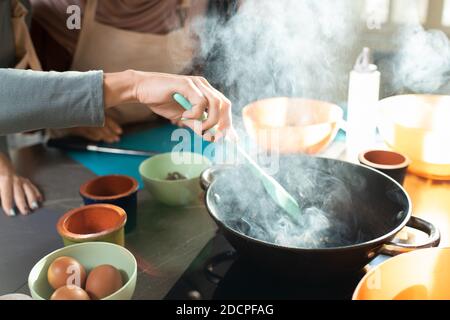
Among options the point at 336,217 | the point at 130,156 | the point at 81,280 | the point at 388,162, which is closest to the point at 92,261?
the point at 81,280

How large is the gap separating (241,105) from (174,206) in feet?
1.30

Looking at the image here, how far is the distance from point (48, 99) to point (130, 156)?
49 centimetres

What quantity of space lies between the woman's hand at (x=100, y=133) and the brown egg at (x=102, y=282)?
2.42 ft

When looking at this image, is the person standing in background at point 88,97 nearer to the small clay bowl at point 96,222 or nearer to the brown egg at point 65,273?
the small clay bowl at point 96,222

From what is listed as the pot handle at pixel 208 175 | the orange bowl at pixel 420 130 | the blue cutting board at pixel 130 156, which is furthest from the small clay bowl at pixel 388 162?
the blue cutting board at pixel 130 156

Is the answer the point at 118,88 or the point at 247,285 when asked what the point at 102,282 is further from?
the point at 118,88

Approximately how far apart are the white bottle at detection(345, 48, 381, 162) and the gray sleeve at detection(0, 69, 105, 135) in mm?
640

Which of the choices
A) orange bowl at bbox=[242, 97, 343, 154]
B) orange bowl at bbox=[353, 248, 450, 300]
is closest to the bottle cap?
orange bowl at bbox=[242, 97, 343, 154]

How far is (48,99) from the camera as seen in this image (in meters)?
0.83

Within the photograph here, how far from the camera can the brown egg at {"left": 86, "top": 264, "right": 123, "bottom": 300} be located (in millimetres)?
688

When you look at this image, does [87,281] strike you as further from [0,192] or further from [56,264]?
[0,192]

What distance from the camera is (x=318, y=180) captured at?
934 millimetres

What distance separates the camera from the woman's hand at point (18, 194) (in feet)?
3.47
